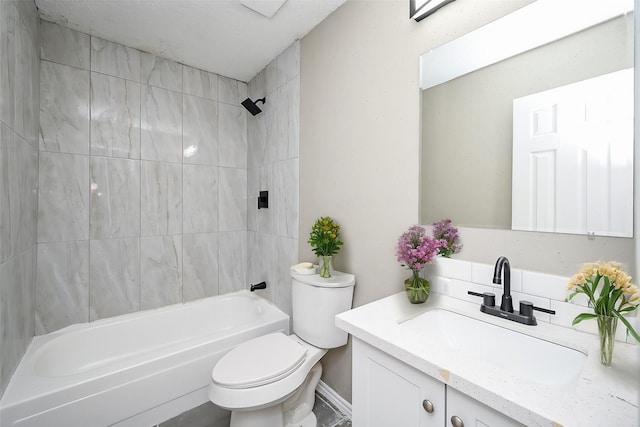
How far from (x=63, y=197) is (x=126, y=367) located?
120cm

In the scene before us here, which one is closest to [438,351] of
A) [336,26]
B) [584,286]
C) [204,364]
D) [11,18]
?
[584,286]

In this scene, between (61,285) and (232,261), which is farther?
(232,261)

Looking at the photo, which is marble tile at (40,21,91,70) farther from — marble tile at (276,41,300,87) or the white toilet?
the white toilet

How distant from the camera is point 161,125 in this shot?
2162mm

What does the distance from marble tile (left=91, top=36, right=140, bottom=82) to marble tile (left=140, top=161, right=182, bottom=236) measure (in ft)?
2.14

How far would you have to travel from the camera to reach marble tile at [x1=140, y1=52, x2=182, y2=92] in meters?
2.10

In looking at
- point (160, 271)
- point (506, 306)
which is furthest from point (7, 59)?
point (506, 306)

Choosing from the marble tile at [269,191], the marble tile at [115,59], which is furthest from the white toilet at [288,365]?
the marble tile at [115,59]

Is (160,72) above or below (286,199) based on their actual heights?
above

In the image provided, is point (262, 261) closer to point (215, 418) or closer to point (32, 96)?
point (215, 418)

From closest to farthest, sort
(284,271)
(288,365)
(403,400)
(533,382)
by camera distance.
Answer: (533,382) < (403,400) < (288,365) < (284,271)

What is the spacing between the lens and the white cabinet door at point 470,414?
22.6 inches

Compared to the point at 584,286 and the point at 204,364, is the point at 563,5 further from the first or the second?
the point at 204,364

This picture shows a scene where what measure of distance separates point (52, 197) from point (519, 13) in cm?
263
